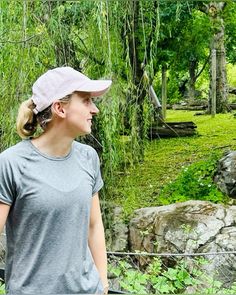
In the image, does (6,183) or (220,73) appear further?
(220,73)

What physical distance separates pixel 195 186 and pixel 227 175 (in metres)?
0.23

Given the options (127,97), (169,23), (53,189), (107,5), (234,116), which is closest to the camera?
(53,189)

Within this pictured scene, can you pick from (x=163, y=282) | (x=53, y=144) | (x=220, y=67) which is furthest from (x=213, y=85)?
(x=53, y=144)

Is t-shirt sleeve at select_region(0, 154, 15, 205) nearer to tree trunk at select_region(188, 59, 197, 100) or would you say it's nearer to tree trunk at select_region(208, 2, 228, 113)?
tree trunk at select_region(208, 2, 228, 113)

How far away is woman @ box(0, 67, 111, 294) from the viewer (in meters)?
0.94

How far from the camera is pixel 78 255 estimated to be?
986 mm

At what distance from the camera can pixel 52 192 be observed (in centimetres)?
94

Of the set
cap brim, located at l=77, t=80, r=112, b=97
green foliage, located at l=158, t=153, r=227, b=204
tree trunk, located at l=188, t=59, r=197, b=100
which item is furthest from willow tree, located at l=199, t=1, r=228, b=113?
cap brim, located at l=77, t=80, r=112, b=97

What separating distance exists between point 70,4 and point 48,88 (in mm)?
1464

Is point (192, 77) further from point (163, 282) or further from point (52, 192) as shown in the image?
point (52, 192)

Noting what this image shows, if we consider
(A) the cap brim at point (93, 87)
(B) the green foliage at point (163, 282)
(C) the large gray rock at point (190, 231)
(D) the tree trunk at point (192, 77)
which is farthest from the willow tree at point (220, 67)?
(A) the cap brim at point (93, 87)

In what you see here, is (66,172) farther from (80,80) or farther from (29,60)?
(29,60)

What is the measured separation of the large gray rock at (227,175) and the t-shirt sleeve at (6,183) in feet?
9.64

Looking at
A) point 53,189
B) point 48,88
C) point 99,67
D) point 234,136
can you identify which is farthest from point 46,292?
point 234,136
